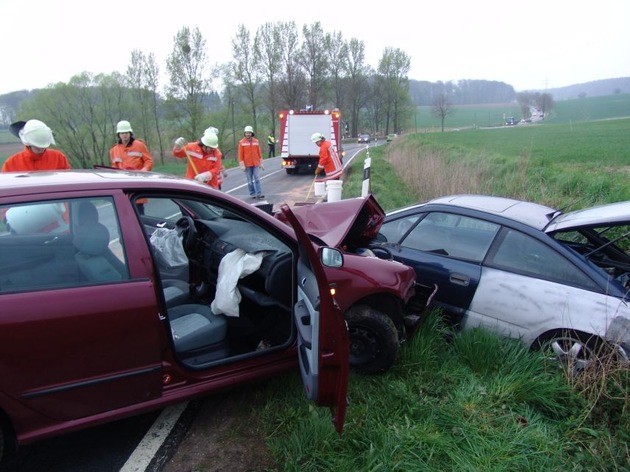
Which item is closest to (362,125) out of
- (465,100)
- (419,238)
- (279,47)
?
(279,47)

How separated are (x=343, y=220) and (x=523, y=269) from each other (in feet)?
5.02

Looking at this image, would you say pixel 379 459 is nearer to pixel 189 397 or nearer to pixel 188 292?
pixel 189 397

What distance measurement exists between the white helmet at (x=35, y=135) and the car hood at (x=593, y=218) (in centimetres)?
502

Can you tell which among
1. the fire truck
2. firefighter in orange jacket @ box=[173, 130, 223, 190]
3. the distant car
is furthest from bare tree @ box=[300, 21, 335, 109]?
the distant car

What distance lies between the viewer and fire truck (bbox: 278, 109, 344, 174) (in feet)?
63.2

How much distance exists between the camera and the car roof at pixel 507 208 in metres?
3.88

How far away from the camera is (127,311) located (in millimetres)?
2223

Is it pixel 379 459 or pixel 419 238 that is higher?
pixel 419 238

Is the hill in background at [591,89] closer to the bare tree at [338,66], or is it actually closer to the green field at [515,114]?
the green field at [515,114]

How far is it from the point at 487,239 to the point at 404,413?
190cm

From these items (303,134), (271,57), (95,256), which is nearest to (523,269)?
(95,256)

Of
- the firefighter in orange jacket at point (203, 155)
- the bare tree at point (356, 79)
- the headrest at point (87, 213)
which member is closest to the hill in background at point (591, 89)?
the bare tree at point (356, 79)

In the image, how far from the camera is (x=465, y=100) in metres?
130

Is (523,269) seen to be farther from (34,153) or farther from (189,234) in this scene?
(34,153)
